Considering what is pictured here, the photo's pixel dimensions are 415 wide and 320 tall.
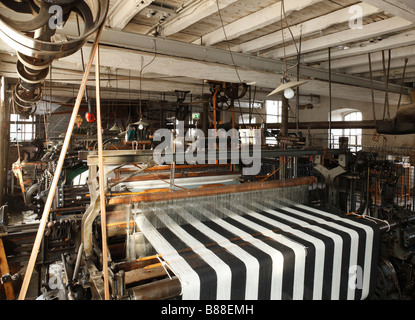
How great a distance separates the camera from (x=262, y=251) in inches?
68.1

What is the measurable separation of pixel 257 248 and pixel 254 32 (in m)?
2.91

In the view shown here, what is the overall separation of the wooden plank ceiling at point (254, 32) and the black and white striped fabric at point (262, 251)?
4.83 feet

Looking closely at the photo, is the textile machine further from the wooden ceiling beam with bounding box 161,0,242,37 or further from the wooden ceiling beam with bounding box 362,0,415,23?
the wooden ceiling beam with bounding box 161,0,242,37

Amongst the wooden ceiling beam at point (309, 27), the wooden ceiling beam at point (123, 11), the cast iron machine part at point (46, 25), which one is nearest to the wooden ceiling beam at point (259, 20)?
the wooden ceiling beam at point (309, 27)

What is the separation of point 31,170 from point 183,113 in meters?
4.39

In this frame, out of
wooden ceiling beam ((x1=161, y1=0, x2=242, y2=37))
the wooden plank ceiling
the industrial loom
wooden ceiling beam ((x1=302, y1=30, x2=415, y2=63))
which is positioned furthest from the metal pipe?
wooden ceiling beam ((x1=302, y1=30, x2=415, y2=63))

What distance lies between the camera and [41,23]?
0.98 m

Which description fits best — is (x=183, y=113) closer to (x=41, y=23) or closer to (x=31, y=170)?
(x=31, y=170)

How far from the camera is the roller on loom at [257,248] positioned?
1.56 meters
